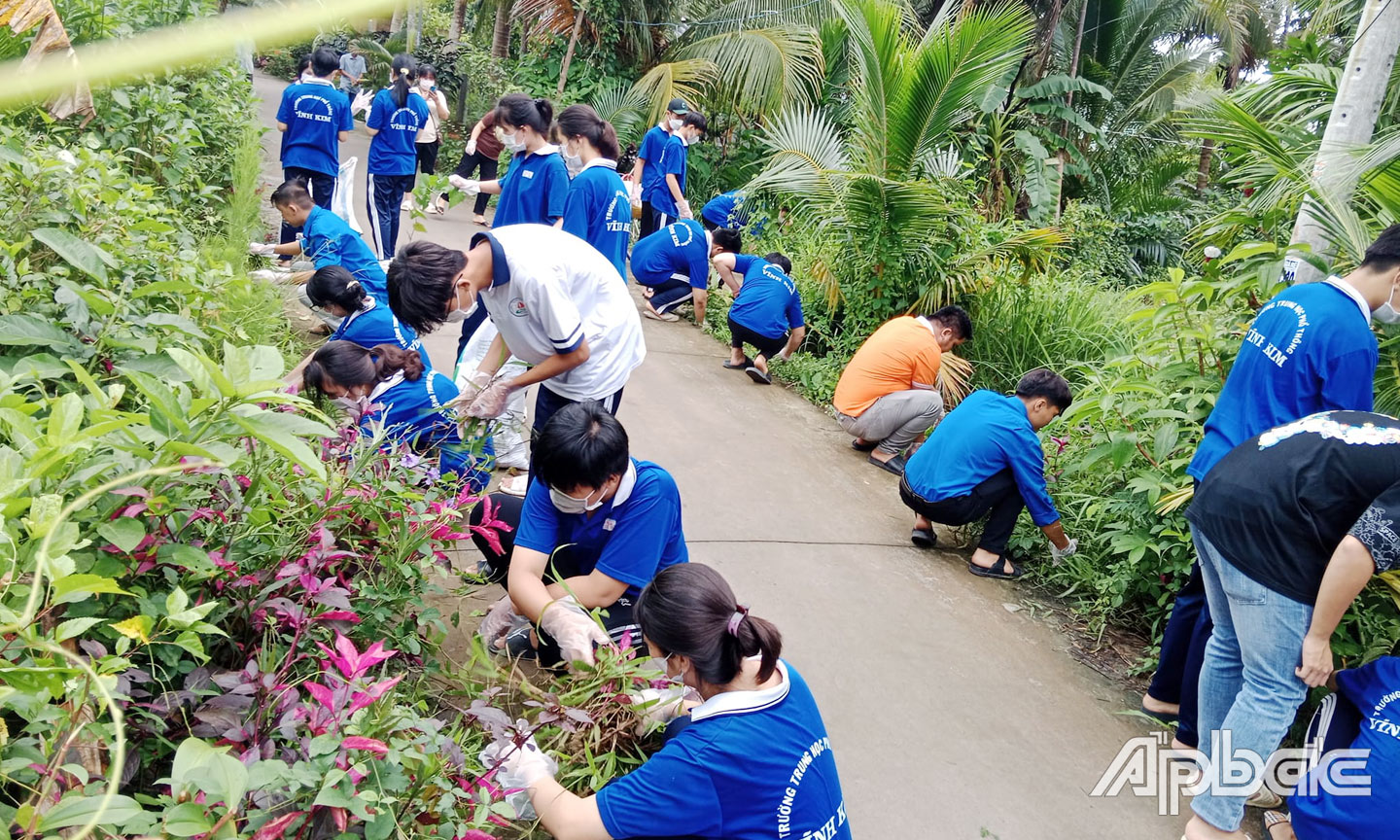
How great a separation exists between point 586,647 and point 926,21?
12880 millimetres

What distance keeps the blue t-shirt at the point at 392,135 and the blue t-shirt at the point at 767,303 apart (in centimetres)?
256

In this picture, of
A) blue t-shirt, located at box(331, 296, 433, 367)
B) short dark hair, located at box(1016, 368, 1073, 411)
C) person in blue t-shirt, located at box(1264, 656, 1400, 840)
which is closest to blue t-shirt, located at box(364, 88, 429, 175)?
blue t-shirt, located at box(331, 296, 433, 367)

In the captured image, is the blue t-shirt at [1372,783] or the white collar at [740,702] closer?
the white collar at [740,702]

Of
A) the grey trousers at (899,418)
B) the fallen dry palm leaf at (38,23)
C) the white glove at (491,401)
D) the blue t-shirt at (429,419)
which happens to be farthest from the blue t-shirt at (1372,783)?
the fallen dry palm leaf at (38,23)

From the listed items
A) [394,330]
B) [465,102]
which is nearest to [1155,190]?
[465,102]

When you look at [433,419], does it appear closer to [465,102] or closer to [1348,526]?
[1348,526]

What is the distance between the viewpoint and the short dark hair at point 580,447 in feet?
9.36

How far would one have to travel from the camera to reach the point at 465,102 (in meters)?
15.3

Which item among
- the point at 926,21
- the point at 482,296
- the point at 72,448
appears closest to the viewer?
the point at 72,448

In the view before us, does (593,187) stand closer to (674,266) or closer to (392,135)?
(392,135)

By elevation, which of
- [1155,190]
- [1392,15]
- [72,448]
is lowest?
[1155,190]

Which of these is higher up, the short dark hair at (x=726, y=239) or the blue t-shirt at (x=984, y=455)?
the blue t-shirt at (x=984, y=455)

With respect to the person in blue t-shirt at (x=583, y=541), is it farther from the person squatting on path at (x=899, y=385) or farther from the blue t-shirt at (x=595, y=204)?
the person squatting on path at (x=899, y=385)

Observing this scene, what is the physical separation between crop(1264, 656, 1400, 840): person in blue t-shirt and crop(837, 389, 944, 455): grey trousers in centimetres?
309
